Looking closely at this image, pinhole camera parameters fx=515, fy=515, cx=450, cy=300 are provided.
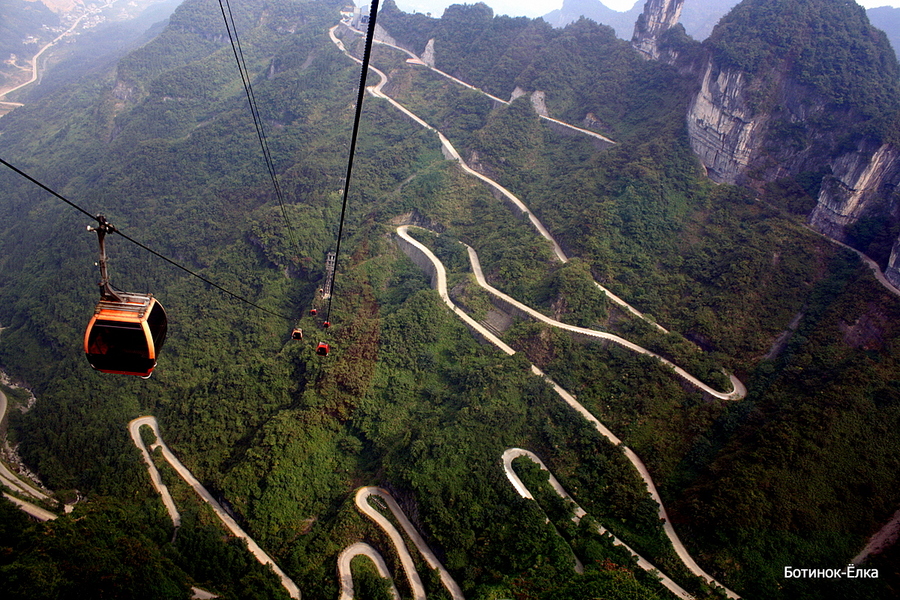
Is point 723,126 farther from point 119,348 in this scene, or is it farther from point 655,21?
point 119,348

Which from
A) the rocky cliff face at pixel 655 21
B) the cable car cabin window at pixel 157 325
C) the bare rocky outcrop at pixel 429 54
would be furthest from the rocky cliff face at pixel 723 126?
the cable car cabin window at pixel 157 325

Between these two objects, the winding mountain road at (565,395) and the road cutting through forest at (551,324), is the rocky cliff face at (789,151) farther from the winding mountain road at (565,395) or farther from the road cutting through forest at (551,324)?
the winding mountain road at (565,395)

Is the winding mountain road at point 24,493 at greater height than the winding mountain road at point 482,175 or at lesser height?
lesser

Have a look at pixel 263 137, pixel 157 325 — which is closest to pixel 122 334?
pixel 157 325

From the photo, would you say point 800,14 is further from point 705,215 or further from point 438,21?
point 438,21

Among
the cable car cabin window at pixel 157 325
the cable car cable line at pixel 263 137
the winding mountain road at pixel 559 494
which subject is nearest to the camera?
the cable car cabin window at pixel 157 325
